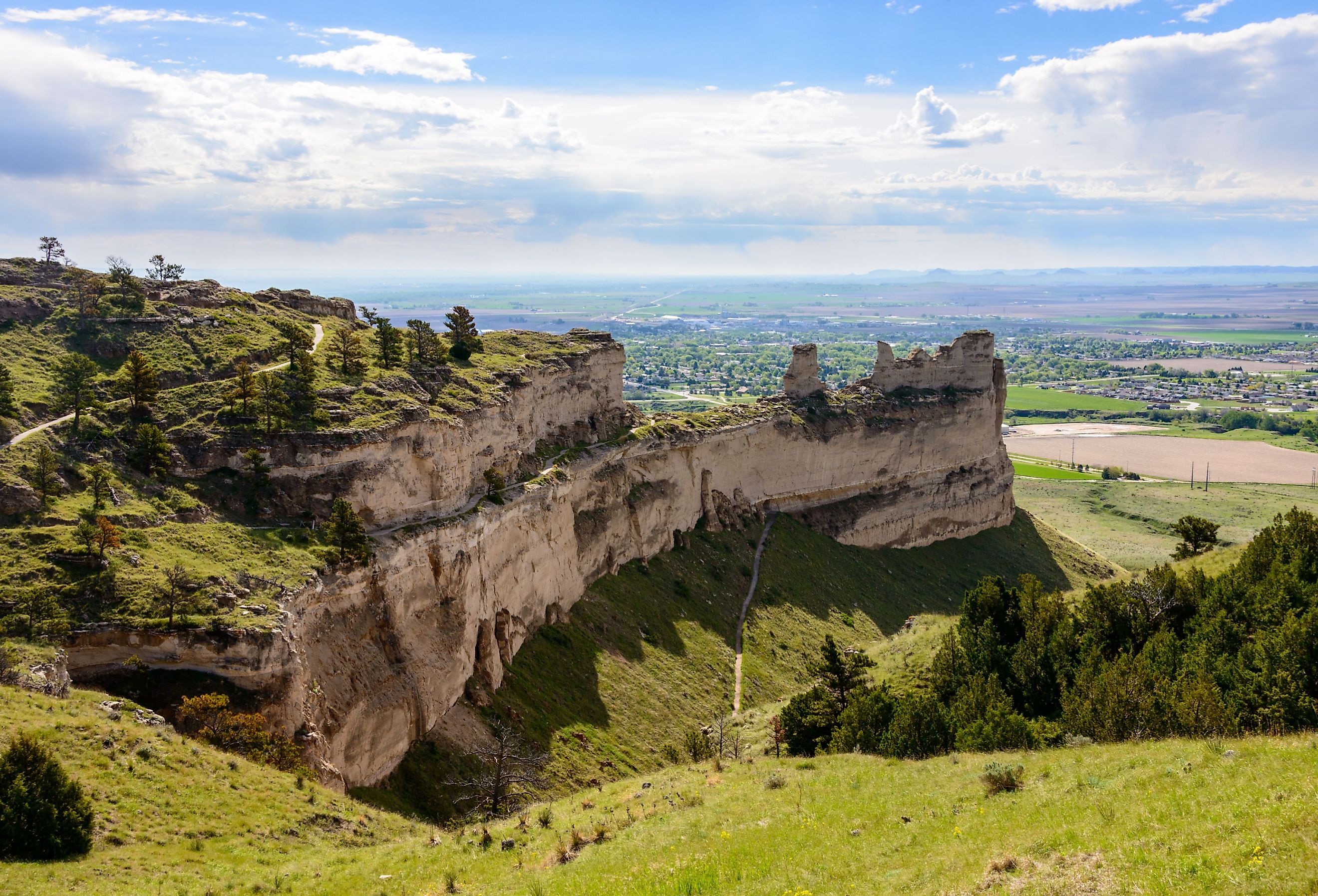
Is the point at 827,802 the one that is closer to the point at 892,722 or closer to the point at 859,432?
the point at 892,722

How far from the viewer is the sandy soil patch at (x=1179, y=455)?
456ft

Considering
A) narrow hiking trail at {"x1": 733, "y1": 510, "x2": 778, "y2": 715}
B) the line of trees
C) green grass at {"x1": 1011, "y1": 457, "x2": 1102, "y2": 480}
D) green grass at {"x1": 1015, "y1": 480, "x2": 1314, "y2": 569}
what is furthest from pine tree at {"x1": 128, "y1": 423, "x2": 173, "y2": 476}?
green grass at {"x1": 1011, "y1": 457, "x2": 1102, "y2": 480}

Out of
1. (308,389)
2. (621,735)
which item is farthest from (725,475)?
(308,389)

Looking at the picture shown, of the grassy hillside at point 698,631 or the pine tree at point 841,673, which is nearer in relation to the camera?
the pine tree at point 841,673

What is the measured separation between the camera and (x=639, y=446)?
2445 inches

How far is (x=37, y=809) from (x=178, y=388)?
25.5 metres

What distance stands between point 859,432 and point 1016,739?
51947 millimetres

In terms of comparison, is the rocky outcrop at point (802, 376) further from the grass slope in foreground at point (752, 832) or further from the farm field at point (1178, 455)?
the farm field at point (1178, 455)

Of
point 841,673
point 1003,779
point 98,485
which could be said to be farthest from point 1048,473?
point 98,485

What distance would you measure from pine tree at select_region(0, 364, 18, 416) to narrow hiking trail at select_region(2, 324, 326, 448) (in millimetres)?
1093

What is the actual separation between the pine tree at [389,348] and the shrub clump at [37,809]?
27.8 metres

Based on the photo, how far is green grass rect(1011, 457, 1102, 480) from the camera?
451 ft

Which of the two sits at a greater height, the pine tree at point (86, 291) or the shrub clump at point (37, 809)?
the pine tree at point (86, 291)

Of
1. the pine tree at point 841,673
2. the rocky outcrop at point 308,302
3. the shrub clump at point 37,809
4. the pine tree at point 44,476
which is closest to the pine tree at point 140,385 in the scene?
the pine tree at point 44,476
